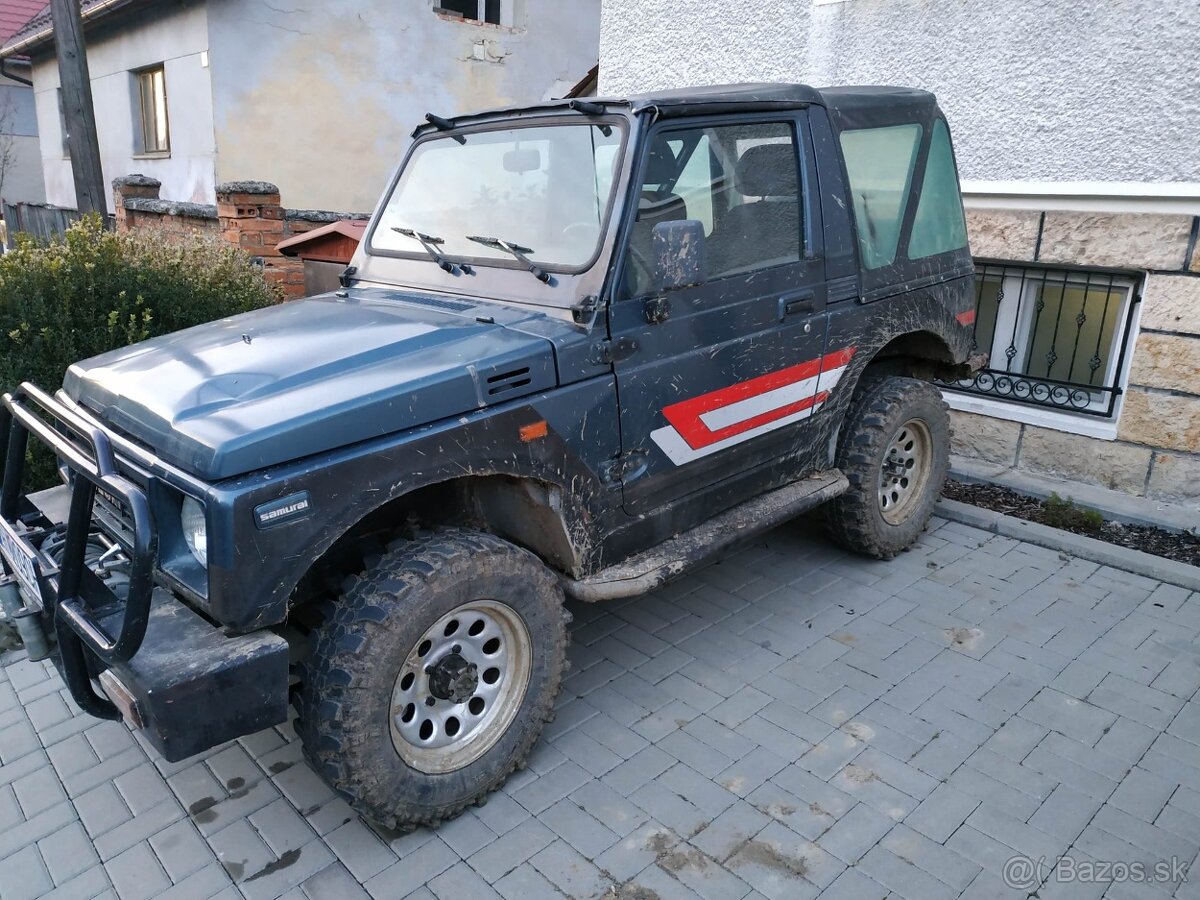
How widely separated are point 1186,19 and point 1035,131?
0.88 metres

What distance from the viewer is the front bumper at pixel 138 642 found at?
2.27 metres

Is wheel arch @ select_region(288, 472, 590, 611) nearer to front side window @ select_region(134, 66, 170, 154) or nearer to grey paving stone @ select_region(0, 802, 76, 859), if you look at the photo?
grey paving stone @ select_region(0, 802, 76, 859)

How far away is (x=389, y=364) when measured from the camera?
2.78 meters

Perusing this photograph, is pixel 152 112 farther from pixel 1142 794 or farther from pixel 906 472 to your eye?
pixel 1142 794

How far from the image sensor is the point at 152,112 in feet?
41.9

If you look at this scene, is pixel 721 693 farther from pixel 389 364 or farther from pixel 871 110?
pixel 871 110

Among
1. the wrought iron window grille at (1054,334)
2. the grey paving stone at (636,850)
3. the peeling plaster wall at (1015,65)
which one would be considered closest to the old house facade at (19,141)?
the peeling plaster wall at (1015,65)

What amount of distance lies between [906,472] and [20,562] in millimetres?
3978

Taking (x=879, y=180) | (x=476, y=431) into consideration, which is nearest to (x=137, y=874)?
(x=476, y=431)

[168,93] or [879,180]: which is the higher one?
[168,93]

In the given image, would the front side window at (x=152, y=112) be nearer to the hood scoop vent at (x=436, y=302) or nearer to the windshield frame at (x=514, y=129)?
the windshield frame at (x=514, y=129)

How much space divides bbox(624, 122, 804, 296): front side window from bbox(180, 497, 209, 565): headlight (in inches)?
61.6

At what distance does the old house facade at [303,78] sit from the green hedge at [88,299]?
613 cm

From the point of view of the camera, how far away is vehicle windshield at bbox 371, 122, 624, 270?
3.25 meters
